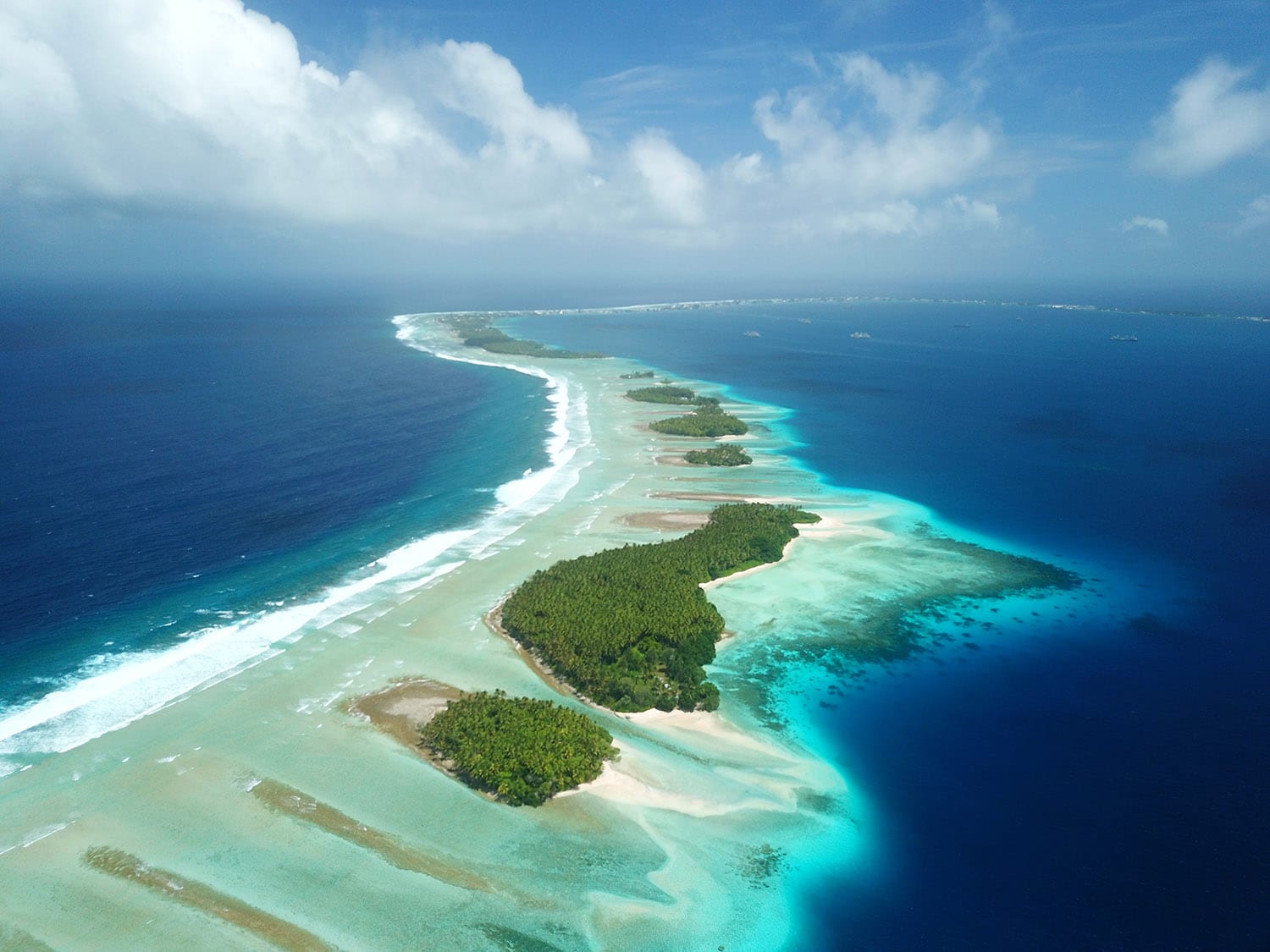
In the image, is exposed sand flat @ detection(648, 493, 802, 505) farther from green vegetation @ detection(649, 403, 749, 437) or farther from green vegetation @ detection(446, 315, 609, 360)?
green vegetation @ detection(446, 315, 609, 360)

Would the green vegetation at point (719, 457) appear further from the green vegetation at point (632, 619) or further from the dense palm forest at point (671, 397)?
the dense palm forest at point (671, 397)

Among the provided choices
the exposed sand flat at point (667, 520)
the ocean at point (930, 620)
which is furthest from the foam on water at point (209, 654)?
the exposed sand flat at point (667, 520)

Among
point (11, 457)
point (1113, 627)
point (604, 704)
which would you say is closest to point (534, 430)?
point (11, 457)

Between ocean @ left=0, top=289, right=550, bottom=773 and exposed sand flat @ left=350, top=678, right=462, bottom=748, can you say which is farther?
ocean @ left=0, top=289, right=550, bottom=773

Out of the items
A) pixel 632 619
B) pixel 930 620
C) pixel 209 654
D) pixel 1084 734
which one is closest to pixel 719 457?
pixel 930 620

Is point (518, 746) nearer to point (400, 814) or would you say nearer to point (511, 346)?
point (400, 814)

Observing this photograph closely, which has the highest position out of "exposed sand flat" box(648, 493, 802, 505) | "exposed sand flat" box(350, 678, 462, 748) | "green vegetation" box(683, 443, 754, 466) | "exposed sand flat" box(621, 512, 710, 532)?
"green vegetation" box(683, 443, 754, 466)

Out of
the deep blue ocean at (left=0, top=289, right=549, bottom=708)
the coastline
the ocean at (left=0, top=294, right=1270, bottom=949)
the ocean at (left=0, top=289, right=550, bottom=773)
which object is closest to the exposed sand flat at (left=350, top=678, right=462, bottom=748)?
the coastline
